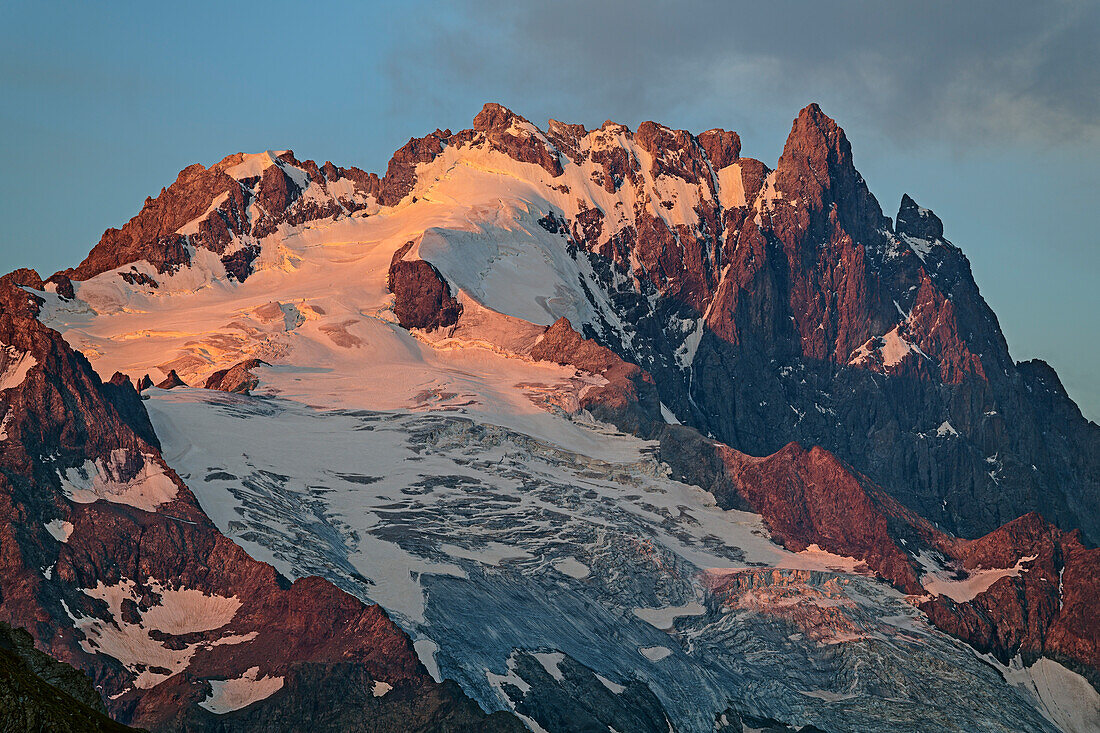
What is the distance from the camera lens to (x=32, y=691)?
8600 cm

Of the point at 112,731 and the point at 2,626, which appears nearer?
the point at 112,731

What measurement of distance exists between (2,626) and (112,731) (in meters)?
13.4

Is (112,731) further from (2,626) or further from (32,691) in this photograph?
(2,626)

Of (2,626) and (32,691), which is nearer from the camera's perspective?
(32,691)

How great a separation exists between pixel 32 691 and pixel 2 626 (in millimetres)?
12218

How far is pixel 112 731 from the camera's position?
8712 cm

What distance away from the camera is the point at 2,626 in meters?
97.2

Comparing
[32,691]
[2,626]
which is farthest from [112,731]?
[2,626]

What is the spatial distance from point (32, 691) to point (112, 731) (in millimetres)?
4176
